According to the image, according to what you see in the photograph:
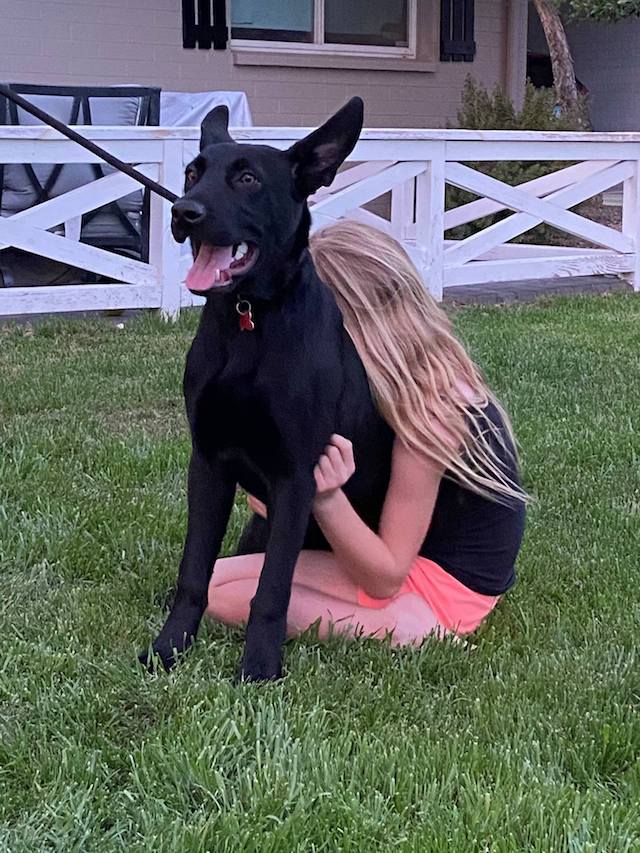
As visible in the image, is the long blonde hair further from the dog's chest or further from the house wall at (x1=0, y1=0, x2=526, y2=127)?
the house wall at (x1=0, y1=0, x2=526, y2=127)

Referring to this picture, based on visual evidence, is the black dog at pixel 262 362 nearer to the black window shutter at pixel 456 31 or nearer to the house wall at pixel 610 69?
the black window shutter at pixel 456 31

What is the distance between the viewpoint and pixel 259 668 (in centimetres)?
250

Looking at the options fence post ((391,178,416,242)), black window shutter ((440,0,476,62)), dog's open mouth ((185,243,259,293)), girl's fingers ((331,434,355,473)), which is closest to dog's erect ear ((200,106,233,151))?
dog's open mouth ((185,243,259,293))

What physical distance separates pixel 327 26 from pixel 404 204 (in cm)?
249

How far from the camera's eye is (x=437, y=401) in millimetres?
2705

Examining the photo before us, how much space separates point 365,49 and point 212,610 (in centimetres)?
840

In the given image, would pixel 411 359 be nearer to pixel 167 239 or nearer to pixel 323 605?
pixel 323 605

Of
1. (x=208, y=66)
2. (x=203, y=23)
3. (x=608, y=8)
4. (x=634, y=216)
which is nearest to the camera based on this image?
(x=608, y=8)

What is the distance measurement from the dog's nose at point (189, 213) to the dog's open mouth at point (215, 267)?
69mm

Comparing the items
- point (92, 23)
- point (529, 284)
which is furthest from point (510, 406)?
point (92, 23)

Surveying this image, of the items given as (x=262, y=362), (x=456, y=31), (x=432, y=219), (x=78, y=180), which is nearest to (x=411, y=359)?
(x=262, y=362)

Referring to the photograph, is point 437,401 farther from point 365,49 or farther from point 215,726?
point 365,49

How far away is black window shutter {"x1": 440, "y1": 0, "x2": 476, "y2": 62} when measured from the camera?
10547 mm

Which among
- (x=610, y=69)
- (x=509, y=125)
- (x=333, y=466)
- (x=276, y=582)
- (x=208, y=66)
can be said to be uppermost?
(x=610, y=69)
